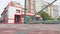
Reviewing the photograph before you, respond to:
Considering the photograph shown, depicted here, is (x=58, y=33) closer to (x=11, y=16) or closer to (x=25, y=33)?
(x=25, y=33)

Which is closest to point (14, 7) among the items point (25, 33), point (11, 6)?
point (11, 6)

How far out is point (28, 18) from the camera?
465 cm

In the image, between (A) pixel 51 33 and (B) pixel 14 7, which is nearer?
(A) pixel 51 33

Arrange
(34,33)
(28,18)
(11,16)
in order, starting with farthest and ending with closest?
(11,16), (28,18), (34,33)

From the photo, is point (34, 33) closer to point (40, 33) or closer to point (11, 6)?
point (40, 33)

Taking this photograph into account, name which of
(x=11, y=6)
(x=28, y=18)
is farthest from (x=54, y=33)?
(x=11, y=6)

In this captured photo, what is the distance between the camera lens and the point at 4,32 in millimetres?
2357

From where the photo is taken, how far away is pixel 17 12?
37719 mm

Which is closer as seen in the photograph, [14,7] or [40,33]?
[40,33]

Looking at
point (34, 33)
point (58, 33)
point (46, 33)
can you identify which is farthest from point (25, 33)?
point (58, 33)

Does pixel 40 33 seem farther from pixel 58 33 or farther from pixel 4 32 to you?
pixel 4 32

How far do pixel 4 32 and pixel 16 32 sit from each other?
16 centimetres

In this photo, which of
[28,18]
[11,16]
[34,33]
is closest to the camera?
[34,33]

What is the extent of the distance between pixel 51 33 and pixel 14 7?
35927 mm
